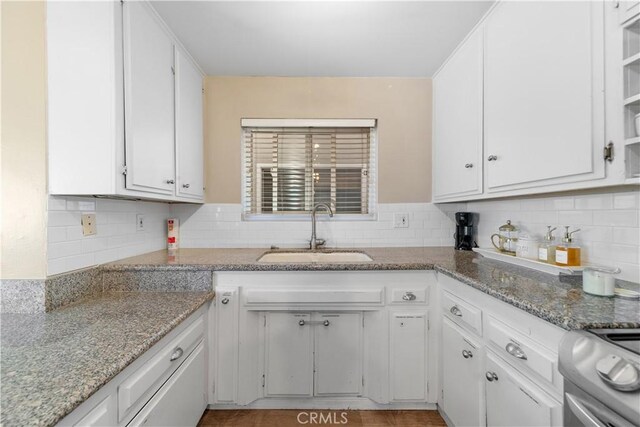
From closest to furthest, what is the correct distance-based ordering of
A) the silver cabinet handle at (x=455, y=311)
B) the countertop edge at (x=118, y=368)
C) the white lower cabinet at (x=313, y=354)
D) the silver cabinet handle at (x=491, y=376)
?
the countertop edge at (x=118, y=368) < the silver cabinet handle at (x=491, y=376) < the silver cabinet handle at (x=455, y=311) < the white lower cabinet at (x=313, y=354)

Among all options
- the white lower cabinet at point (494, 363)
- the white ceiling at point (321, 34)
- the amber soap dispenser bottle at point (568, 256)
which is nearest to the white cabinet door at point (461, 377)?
the white lower cabinet at point (494, 363)

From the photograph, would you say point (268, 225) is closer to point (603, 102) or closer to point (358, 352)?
point (358, 352)

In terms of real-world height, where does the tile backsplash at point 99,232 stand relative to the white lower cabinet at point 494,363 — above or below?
above

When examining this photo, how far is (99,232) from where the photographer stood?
4.51 ft

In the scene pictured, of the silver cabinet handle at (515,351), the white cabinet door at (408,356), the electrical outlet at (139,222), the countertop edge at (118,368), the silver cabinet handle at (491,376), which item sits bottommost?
the white cabinet door at (408,356)

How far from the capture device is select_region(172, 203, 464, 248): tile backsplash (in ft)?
6.81

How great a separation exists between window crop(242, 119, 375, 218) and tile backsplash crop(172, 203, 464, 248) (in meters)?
0.11

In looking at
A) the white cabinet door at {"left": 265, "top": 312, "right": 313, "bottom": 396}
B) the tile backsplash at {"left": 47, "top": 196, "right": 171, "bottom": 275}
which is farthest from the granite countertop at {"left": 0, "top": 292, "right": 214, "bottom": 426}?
the white cabinet door at {"left": 265, "top": 312, "right": 313, "bottom": 396}

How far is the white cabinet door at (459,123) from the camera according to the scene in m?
1.54

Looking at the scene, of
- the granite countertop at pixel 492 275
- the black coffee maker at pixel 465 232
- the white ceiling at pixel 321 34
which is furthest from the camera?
the black coffee maker at pixel 465 232

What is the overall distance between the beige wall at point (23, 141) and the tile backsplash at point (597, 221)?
242 centimetres

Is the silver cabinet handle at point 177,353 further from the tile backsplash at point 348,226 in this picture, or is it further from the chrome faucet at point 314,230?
the chrome faucet at point 314,230

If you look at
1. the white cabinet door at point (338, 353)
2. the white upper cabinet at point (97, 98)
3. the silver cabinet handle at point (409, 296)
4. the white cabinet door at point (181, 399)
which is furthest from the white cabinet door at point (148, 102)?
the silver cabinet handle at point (409, 296)

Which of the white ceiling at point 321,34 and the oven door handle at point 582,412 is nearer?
the oven door handle at point 582,412
